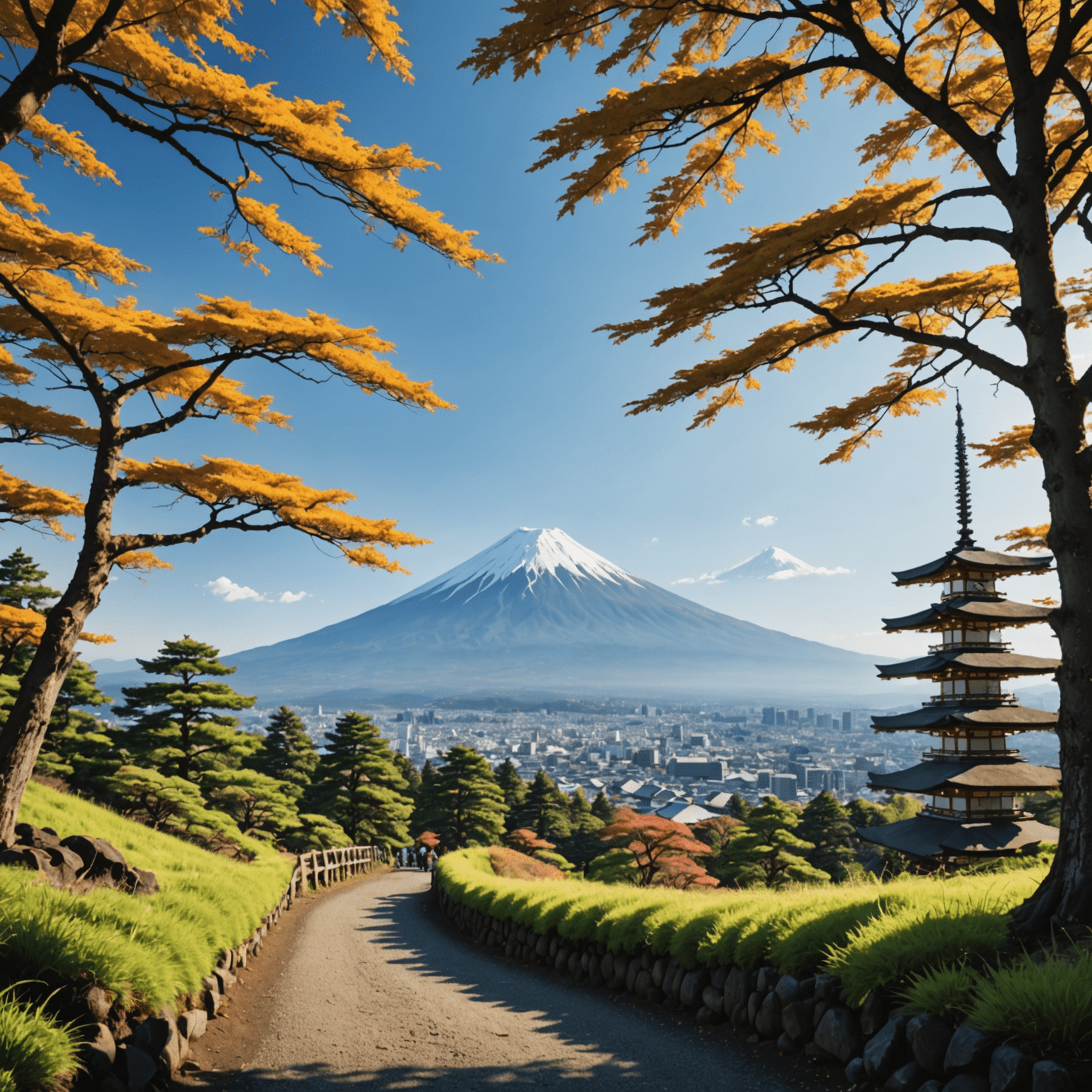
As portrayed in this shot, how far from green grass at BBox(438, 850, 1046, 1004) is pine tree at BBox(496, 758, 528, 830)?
2643cm

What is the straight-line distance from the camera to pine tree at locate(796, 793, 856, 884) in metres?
28.9

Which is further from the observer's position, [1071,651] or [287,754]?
[287,754]

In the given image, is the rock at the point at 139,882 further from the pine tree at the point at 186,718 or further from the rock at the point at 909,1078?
the pine tree at the point at 186,718

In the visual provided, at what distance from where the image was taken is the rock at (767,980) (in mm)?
4836

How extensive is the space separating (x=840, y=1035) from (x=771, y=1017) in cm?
79

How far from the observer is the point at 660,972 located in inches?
241

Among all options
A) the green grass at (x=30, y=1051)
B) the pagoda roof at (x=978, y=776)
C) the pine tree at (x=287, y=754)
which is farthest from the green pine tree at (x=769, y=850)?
the green grass at (x=30, y=1051)

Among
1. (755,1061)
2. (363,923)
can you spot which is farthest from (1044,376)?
(363,923)

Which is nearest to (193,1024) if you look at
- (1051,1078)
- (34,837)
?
(34,837)

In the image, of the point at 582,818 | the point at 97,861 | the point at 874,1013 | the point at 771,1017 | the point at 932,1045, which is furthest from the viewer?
the point at 582,818

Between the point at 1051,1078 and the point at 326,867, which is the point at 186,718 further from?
the point at 1051,1078

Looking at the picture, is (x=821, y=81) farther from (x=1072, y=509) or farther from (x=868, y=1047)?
(x=868, y=1047)

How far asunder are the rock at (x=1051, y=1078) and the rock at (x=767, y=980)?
7.01 ft

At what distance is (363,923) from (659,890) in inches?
257
